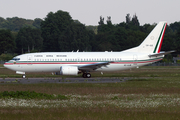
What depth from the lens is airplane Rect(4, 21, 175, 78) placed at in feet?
117

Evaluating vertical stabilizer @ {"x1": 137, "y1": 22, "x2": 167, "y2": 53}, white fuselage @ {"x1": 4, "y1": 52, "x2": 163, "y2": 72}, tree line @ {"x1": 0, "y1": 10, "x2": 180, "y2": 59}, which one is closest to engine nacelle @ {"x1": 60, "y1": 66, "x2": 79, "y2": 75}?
white fuselage @ {"x1": 4, "y1": 52, "x2": 163, "y2": 72}

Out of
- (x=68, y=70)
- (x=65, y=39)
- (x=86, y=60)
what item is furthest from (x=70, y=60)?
(x=65, y=39)

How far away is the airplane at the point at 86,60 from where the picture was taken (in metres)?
35.6

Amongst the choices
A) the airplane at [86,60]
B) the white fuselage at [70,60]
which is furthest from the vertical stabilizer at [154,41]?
the white fuselage at [70,60]

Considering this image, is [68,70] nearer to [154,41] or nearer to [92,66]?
[92,66]

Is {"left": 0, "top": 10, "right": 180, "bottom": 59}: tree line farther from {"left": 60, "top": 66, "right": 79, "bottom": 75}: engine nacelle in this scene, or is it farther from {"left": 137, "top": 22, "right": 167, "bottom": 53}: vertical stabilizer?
{"left": 60, "top": 66, "right": 79, "bottom": 75}: engine nacelle

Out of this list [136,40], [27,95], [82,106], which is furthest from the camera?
[136,40]

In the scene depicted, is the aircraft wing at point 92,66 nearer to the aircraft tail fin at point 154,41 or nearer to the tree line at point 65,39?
the aircraft tail fin at point 154,41

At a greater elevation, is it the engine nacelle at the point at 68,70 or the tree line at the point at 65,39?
the tree line at the point at 65,39

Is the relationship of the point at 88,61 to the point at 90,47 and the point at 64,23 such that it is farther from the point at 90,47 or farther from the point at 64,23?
the point at 64,23

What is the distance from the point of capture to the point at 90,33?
123m

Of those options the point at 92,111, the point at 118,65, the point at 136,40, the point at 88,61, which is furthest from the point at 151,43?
the point at 136,40

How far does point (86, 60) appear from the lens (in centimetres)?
3669

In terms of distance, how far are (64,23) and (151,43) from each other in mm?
91112
